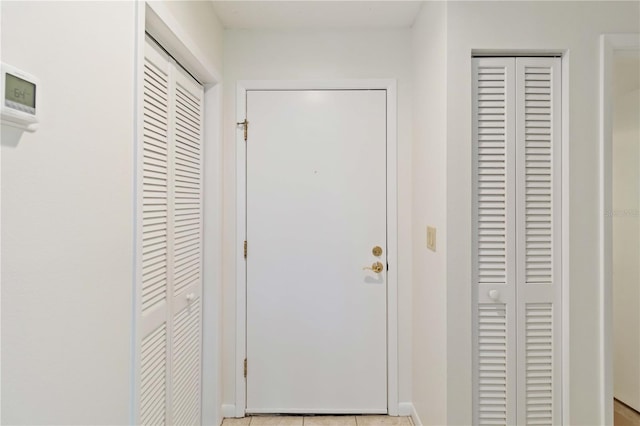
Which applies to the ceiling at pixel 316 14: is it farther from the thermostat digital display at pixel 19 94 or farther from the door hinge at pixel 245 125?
the thermostat digital display at pixel 19 94

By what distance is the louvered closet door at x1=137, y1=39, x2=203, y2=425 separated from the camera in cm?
147

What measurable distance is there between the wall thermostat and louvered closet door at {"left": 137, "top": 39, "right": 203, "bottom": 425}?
19.5 inches

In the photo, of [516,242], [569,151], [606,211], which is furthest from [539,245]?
[569,151]

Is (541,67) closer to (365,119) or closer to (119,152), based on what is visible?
(365,119)

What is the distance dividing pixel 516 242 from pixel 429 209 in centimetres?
44

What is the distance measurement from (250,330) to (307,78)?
5.24 feet

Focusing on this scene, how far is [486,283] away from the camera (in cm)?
180

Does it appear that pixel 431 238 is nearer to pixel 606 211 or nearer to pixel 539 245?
pixel 539 245

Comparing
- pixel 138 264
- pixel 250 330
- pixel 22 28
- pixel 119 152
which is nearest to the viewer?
pixel 22 28

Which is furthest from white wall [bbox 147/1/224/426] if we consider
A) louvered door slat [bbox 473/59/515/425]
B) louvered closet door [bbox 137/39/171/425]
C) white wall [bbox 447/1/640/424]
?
louvered door slat [bbox 473/59/515/425]

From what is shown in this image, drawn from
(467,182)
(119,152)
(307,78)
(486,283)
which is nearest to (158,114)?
(119,152)

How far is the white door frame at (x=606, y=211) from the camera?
69.5 inches

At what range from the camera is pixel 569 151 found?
1771mm

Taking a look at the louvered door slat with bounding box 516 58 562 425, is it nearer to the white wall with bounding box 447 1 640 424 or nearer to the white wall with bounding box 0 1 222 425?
the white wall with bounding box 447 1 640 424
